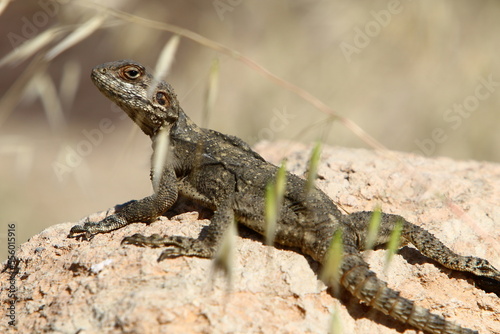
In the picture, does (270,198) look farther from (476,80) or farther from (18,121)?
(18,121)

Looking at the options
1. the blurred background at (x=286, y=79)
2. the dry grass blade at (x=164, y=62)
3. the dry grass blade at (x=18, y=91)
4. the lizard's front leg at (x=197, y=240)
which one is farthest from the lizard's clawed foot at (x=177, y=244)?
the blurred background at (x=286, y=79)

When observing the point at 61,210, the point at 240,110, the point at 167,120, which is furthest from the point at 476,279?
the point at 61,210

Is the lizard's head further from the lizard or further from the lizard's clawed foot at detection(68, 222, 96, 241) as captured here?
the lizard's clawed foot at detection(68, 222, 96, 241)

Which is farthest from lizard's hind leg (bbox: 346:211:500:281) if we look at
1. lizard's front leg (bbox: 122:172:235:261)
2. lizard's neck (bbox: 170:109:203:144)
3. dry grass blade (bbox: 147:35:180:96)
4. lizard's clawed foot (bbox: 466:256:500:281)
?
dry grass blade (bbox: 147:35:180:96)

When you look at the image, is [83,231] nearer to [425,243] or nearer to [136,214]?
[136,214]

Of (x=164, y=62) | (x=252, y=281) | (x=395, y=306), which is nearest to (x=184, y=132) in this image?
(x=164, y=62)

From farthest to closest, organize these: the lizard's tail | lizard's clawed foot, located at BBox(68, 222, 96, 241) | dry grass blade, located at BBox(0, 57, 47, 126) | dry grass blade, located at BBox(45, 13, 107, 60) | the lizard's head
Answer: the lizard's head → lizard's clawed foot, located at BBox(68, 222, 96, 241) → the lizard's tail → dry grass blade, located at BBox(45, 13, 107, 60) → dry grass blade, located at BBox(0, 57, 47, 126)
